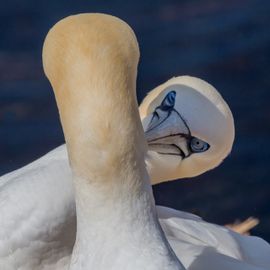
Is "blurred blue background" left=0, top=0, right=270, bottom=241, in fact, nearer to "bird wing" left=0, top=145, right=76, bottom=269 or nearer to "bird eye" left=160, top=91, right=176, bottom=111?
"bird eye" left=160, top=91, right=176, bottom=111

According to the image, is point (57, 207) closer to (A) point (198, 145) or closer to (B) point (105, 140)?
(A) point (198, 145)

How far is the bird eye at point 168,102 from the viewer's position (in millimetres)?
4289

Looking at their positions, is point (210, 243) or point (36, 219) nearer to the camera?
point (36, 219)

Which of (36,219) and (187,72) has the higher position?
(36,219)

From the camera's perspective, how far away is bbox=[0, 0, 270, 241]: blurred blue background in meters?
5.95

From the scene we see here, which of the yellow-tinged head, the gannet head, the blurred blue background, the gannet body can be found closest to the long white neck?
the yellow-tinged head

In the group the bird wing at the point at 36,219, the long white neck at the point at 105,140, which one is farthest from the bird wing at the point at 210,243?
the long white neck at the point at 105,140

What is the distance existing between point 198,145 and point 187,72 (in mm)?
1739

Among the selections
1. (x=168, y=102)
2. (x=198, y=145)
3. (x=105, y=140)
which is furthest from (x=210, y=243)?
(x=105, y=140)

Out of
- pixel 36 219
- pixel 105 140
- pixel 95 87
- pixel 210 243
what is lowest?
pixel 210 243

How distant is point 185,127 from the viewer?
4.36m

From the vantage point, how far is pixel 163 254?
3.16 meters

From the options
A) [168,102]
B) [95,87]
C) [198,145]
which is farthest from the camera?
[198,145]

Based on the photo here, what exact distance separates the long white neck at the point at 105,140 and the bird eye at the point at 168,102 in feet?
3.83
